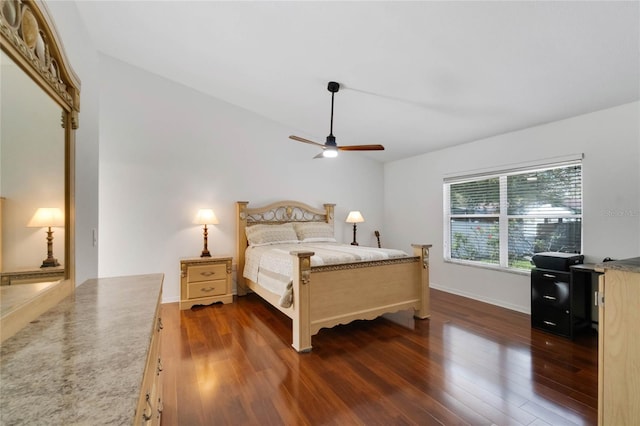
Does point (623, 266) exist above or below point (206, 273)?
above

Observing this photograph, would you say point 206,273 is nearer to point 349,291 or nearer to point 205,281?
point 205,281

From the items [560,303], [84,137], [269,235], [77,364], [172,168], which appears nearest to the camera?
[77,364]

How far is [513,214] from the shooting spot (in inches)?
150

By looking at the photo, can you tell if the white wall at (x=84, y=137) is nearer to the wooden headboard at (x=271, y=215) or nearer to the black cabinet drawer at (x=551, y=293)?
the wooden headboard at (x=271, y=215)

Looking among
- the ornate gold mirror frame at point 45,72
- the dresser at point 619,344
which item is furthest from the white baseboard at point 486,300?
the ornate gold mirror frame at point 45,72

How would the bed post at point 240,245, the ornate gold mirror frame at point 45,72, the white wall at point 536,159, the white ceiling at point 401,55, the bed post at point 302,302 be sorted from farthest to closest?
the bed post at point 240,245 < the white wall at point 536,159 < the bed post at point 302,302 < the white ceiling at point 401,55 < the ornate gold mirror frame at point 45,72

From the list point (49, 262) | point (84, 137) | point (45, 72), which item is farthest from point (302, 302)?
point (45, 72)

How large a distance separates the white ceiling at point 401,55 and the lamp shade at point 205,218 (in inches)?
69.0

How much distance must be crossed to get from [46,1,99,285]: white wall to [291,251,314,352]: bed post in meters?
1.52

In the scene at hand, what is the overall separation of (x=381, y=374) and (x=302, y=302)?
2.83 ft

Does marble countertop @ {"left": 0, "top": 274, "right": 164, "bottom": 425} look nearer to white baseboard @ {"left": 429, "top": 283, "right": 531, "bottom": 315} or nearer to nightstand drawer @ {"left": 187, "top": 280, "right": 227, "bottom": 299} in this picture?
nightstand drawer @ {"left": 187, "top": 280, "right": 227, "bottom": 299}

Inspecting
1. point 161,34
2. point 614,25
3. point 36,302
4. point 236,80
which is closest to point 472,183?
point 614,25

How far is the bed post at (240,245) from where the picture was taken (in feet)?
14.5

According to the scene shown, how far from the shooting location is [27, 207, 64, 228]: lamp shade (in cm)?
112
